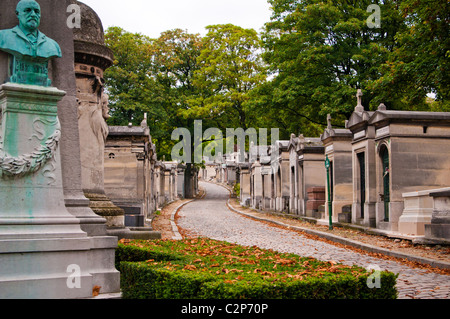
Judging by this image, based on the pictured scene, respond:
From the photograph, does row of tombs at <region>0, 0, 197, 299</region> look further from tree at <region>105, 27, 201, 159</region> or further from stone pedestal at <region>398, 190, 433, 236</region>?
tree at <region>105, 27, 201, 159</region>

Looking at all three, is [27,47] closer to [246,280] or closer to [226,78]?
[246,280]

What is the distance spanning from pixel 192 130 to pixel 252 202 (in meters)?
10.4

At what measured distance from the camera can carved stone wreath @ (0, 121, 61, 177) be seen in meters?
5.16

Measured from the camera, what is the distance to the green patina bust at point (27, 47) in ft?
18.0

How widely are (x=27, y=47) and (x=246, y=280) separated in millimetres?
3563

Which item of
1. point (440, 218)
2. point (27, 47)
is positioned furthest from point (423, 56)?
point (27, 47)

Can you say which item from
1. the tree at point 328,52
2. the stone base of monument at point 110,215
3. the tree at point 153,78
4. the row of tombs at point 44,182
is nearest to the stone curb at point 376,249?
the stone base of monument at point 110,215

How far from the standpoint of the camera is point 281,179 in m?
31.4

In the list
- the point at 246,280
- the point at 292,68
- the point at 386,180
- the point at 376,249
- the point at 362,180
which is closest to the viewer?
the point at 246,280

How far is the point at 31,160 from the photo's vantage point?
5.29 m

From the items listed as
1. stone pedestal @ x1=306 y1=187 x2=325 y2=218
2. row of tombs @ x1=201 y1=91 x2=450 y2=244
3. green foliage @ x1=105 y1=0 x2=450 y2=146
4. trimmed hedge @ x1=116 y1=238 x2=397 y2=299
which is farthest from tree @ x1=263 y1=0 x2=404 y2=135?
trimmed hedge @ x1=116 y1=238 x2=397 y2=299
